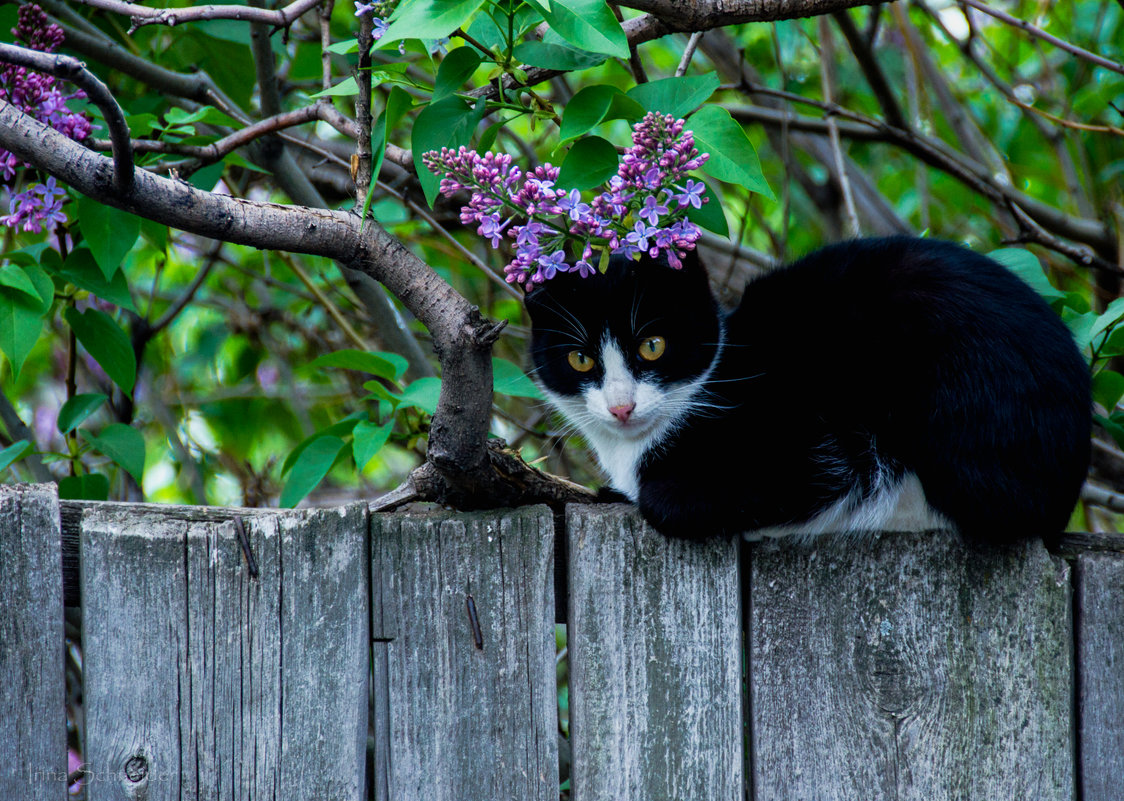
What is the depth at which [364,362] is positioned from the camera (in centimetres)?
188

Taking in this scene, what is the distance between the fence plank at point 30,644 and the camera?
146 cm

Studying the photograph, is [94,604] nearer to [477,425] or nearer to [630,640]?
[477,425]

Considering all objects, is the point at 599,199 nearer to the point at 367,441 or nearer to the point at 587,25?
the point at 587,25

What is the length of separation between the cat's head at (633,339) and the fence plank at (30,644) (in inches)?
40.1

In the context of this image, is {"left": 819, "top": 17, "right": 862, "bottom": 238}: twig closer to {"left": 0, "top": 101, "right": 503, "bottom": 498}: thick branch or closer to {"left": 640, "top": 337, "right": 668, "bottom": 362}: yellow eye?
{"left": 640, "top": 337, "right": 668, "bottom": 362}: yellow eye

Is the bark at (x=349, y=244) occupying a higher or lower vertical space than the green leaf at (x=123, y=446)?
higher

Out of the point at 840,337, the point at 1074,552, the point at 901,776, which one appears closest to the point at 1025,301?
the point at 840,337

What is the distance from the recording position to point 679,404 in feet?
6.81

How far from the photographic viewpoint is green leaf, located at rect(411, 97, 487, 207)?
1.44 m

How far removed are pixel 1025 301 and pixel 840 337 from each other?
0.33 m

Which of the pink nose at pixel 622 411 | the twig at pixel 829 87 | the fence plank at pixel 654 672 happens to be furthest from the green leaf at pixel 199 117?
the twig at pixel 829 87

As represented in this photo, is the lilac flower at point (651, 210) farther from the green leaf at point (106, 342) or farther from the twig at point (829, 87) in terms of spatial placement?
the twig at point (829, 87)

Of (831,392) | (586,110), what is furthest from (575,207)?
(831,392)

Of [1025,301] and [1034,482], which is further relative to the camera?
[1025,301]
